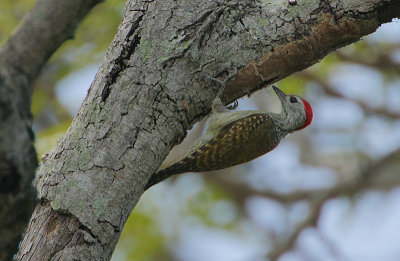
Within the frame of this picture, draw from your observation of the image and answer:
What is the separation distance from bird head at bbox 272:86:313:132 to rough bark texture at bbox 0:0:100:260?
4.50 meters

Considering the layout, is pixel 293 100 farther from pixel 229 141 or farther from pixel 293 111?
pixel 229 141

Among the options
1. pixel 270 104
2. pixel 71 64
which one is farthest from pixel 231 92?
pixel 270 104

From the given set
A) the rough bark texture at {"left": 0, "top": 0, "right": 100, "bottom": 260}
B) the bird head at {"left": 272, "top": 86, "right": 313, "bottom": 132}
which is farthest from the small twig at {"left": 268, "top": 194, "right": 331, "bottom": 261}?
the rough bark texture at {"left": 0, "top": 0, "right": 100, "bottom": 260}

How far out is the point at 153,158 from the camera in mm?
3199

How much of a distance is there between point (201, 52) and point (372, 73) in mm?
4175

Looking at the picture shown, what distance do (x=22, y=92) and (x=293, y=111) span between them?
477cm

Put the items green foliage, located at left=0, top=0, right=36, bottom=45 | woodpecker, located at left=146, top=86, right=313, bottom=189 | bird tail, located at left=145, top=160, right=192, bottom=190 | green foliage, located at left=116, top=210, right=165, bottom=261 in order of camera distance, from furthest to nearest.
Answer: green foliage, located at left=116, top=210, right=165, bottom=261
green foliage, located at left=0, top=0, right=36, bottom=45
woodpecker, located at left=146, top=86, right=313, bottom=189
bird tail, located at left=145, top=160, right=192, bottom=190

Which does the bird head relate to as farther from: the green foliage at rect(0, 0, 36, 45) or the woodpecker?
the green foliage at rect(0, 0, 36, 45)

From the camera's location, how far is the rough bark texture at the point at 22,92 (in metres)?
1.45

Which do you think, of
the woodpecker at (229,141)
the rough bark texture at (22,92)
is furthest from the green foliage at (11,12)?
the rough bark texture at (22,92)

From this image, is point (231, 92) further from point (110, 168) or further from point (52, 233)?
point (52, 233)

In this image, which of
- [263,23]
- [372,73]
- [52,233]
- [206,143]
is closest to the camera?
[52,233]

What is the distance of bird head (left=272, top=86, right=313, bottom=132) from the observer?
5.92 meters

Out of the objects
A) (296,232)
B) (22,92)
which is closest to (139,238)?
(296,232)
